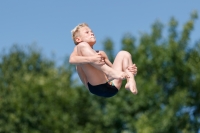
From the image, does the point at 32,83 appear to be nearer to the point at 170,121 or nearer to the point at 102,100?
the point at 102,100

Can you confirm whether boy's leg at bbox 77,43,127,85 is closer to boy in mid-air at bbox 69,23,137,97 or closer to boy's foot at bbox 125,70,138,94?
boy in mid-air at bbox 69,23,137,97

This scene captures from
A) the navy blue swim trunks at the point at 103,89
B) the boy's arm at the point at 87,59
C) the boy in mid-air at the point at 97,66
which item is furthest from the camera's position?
the navy blue swim trunks at the point at 103,89

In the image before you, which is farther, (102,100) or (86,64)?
(102,100)

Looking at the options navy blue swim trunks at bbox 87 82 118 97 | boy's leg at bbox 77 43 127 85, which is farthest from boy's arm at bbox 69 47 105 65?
navy blue swim trunks at bbox 87 82 118 97

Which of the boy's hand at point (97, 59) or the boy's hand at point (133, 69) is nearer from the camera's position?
the boy's hand at point (97, 59)

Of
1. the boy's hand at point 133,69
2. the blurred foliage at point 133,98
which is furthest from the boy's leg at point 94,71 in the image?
the blurred foliage at point 133,98

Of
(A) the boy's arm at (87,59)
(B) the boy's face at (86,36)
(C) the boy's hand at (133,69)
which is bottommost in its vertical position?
(A) the boy's arm at (87,59)

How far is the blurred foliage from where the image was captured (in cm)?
2999

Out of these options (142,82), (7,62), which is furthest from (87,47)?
(7,62)

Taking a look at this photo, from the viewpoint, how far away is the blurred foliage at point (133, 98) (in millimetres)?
29986

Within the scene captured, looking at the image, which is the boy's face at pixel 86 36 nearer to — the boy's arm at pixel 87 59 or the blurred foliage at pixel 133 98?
the boy's arm at pixel 87 59

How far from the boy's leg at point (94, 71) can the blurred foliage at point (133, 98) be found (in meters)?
20.9

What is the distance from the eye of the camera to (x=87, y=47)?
8258 millimetres

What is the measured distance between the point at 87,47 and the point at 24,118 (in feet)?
79.9
